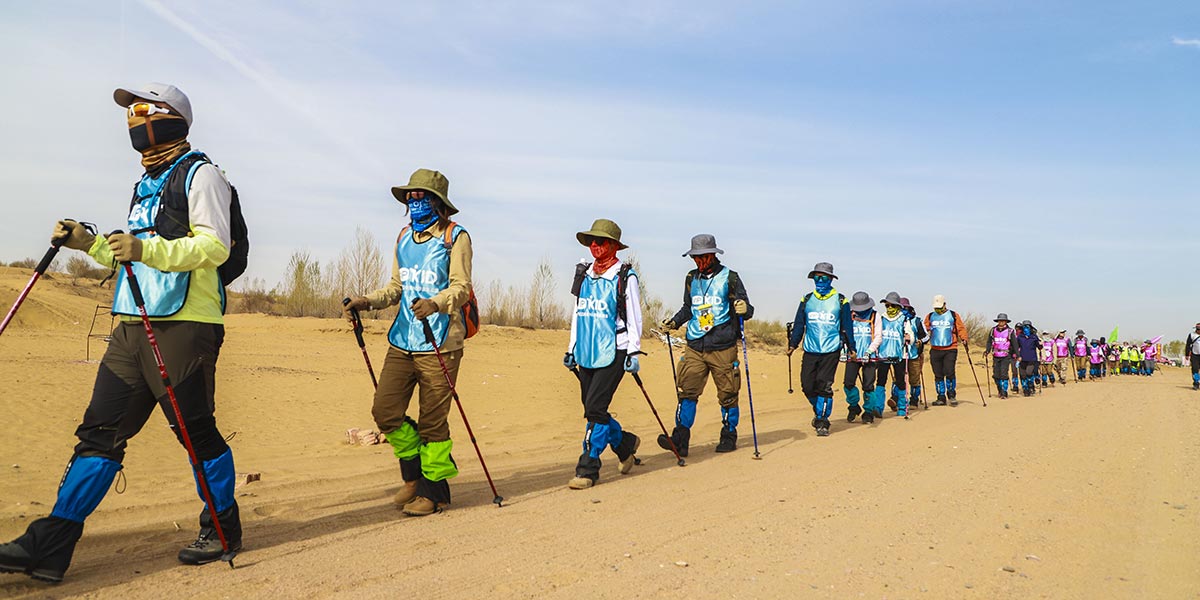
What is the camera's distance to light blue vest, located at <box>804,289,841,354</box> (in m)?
12.4

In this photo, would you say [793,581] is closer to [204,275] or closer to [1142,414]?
[204,275]

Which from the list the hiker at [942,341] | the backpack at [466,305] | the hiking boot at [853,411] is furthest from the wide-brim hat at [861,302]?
the backpack at [466,305]

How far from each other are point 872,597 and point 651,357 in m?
22.5

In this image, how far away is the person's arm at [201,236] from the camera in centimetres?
431

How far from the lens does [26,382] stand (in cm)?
1120

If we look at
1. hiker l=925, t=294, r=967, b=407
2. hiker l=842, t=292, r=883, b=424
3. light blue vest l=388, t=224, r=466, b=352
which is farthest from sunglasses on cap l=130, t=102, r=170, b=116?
hiker l=925, t=294, r=967, b=407

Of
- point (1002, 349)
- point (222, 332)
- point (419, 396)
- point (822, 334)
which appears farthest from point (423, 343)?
point (1002, 349)

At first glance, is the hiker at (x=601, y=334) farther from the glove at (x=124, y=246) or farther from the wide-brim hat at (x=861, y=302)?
the wide-brim hat at (x=861, y=302)

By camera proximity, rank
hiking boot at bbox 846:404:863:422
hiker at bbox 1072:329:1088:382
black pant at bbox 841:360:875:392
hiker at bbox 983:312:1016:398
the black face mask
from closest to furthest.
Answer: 1. the black face mask
2. black pant at bbox 841:360:875:392
3. hiking boot at bbox 846:404:863:422
4. hiker at bbox 983:312:1016:398
5. hiker at bbox 1072:329:1088:382

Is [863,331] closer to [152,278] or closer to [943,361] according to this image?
[943,361]

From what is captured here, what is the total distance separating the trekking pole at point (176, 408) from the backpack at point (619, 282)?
12.9 feet

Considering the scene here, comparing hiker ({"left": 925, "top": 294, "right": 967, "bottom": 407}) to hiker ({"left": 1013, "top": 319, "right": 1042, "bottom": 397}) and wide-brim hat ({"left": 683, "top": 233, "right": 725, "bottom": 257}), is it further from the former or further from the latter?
wide-brim hat ({"left": 683, "top": 233, "right": 725, "bottom": 257})

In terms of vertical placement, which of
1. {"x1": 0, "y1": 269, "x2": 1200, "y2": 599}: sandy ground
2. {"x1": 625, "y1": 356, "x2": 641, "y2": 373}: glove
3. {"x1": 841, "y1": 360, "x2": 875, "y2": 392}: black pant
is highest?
{"x1": 625, "y1": 356, "x2": 641, "y2": 373}: glove

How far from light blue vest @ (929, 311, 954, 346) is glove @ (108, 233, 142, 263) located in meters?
18.3
